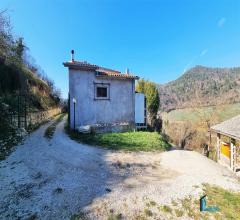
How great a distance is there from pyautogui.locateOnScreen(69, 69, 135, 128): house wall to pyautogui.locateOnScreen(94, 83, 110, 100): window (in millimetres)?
265

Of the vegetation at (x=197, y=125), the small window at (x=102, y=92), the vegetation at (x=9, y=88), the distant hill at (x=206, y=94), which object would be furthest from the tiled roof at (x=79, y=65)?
the distant hill at (x=206, y=94)

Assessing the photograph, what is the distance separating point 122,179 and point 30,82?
33.3 metres

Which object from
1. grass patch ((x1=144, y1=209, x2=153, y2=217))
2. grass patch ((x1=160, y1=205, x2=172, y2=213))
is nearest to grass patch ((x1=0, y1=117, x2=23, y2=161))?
grass patch ((x1=144, y1=209, x2=153, y2=217))

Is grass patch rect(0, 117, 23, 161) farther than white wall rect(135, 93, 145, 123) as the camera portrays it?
No

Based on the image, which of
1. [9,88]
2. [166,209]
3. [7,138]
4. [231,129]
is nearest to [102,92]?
[7,138]

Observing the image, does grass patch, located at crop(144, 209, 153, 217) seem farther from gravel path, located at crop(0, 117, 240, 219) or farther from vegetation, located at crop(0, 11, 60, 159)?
vegetation, located at crop(0, 11, 60, 159)

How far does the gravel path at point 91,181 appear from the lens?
4770 millimetres

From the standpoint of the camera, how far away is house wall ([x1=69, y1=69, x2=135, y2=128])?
14.7 meters

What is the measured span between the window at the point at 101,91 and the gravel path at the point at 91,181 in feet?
20.0

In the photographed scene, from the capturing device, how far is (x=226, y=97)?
34438 millimetres

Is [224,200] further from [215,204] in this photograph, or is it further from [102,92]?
[102,92]

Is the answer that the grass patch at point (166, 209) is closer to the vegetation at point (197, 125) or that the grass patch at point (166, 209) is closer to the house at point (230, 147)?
the house at point (230, 147)

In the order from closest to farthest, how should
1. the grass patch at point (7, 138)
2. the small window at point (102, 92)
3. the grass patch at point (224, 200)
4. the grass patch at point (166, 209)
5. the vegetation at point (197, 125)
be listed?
1. the grass patch at point (166, 209)
2. the grass patch at point (224, 200)
3. the grass patch at point (7, 138)
4. the small window at point (102, 92)
5. the vegetation at point (197, 125)

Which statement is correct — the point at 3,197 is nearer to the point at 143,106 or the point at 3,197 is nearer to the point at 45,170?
the point at 45,170
